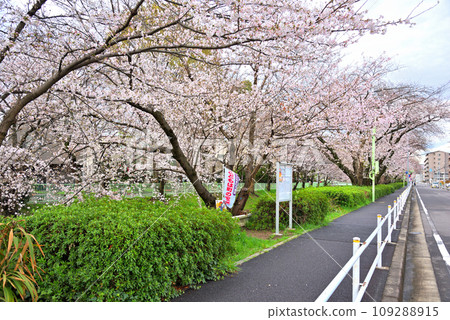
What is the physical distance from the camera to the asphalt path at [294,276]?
12.4 feet

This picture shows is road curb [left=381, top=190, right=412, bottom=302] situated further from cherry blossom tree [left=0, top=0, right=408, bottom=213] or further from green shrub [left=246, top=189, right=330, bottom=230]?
cherry blossom tree [left=0, top=0, right=408, bottom=213]

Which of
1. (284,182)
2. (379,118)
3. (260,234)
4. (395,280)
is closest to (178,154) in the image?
(284,182)

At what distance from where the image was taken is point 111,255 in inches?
126

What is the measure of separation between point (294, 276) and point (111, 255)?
2813 millimetres

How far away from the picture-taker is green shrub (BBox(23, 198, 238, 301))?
317cm

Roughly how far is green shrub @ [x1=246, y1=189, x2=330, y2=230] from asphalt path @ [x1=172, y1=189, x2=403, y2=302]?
4.95 feet

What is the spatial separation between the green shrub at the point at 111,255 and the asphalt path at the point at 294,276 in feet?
1.51

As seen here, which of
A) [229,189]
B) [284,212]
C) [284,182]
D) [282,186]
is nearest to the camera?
[229,189]

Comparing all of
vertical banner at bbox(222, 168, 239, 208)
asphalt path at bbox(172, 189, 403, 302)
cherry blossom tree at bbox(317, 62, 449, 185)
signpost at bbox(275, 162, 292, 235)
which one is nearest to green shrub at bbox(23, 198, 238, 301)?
asphalt path at bbox(172, 189, 403, 302)

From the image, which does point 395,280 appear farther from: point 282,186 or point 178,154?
point 178,154

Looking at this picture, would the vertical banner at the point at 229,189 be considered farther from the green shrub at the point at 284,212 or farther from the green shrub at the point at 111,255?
the green shrub at the point at 111,255

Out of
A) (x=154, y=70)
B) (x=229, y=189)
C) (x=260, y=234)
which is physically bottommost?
(x=260, y=234)

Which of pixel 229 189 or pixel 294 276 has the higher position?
pixel 229 189

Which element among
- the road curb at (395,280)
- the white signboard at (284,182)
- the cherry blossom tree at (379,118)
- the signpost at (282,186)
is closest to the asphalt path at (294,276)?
the road curb at (395,280)
